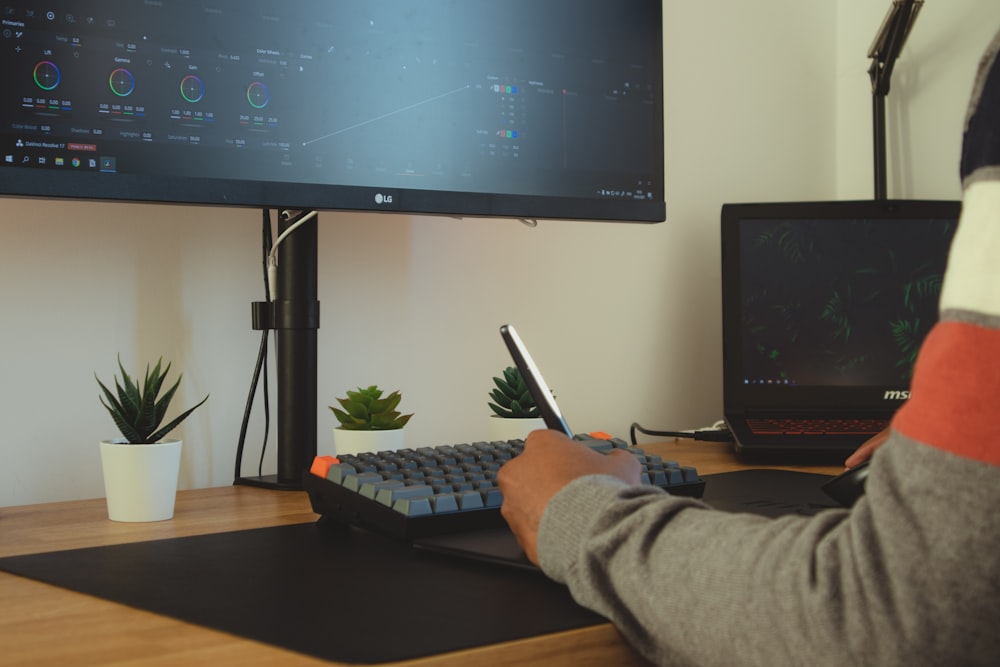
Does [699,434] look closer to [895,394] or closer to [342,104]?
[895,394]

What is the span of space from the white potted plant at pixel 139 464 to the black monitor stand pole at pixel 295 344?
16 centimetres

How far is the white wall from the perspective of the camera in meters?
1.00


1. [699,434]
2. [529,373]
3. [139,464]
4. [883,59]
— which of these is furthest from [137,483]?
[883,59]

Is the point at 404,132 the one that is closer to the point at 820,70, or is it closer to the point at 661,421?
the point at 661,421

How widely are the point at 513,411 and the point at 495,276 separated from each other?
0.26 m

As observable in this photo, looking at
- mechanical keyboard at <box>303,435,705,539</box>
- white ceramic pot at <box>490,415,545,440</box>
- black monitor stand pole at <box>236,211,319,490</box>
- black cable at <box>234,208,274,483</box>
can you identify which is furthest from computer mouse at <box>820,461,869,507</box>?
black cable at <box>234,208,274,483</box>

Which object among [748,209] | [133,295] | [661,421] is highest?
[748,209]

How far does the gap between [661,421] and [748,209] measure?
34cm

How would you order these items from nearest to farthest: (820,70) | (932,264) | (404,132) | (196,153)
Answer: (196,153) → (404,132) → (932,264) → (820,70)

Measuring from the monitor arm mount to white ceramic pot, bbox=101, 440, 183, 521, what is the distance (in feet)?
3.81

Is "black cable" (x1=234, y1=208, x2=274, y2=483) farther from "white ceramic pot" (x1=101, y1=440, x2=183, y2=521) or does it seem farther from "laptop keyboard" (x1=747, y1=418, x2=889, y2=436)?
"laptop keyboard" (x1=747, y1=418, x2=889, y2=436)

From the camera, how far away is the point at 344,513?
2.44ft

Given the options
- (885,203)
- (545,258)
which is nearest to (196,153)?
(545,258)

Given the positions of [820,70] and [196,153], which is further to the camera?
[820,70]
